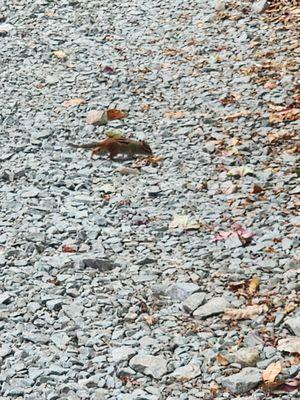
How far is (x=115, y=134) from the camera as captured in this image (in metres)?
6.73

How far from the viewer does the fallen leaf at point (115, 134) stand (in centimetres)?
667

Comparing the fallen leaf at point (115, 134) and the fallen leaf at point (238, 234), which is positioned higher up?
the fallen leaf at point (238, 234)

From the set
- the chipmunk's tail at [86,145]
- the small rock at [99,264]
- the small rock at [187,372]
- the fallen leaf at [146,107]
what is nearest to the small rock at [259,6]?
the fallen leaf at [146,107]

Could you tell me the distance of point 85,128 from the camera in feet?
22.8

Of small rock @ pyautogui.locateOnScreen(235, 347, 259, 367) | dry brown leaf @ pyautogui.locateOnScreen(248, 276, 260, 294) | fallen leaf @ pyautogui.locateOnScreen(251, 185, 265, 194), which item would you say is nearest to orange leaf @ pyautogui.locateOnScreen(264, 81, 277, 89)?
fallen leaf @ pyautogui.locateOnScreen(251, 185, 265, 194)

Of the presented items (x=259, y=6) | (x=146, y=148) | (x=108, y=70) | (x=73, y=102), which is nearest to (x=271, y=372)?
(x=146, y=148)

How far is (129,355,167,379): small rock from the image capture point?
404 cm

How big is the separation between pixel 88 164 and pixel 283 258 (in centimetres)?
193

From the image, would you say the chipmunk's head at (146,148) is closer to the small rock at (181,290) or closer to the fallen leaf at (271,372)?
the small rock at (181,290)

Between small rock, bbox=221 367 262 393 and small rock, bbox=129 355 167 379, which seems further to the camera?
small rock, bbox=129 355 167 379

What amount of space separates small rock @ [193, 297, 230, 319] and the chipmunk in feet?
6.77

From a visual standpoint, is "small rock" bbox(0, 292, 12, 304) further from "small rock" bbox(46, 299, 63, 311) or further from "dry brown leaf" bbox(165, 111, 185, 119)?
"dry brown leaf" bbox(165, 111, 185, 119)

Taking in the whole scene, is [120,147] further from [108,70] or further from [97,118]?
[108,70]

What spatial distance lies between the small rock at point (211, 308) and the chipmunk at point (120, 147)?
6.77 ft
